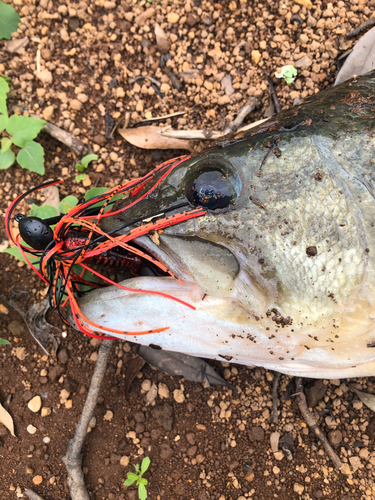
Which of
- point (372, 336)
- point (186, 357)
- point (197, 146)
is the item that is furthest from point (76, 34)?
point (372, 336)

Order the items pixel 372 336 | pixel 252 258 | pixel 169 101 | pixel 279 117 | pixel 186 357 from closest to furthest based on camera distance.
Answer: pixel 252 258, pixel 372 336, pixel 279 117, pixel 186 357, pixel 169 101

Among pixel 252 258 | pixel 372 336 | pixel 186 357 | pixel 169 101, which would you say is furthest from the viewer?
pixel 169 101

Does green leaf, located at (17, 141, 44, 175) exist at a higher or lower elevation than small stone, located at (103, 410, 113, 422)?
higher

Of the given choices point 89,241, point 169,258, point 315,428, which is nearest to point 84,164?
point 89,241

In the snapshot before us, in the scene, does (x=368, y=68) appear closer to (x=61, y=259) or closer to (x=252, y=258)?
(x=252, y=258)

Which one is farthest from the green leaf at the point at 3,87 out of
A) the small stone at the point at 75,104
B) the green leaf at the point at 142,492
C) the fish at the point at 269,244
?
the green leaf at the point at 142,492

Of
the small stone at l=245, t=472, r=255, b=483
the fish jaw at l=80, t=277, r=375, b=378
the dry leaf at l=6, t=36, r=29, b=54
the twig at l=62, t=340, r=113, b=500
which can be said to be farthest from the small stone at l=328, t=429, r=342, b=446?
the dry leaf at l=6, t=36, r=29, b=54

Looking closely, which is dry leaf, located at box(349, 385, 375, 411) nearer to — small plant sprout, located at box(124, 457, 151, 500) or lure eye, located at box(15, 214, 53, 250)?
small plant sprout, located at box(124, 457, 151, 500)
